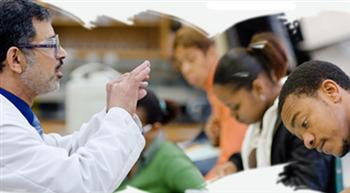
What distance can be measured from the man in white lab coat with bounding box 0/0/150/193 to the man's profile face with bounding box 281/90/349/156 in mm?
206

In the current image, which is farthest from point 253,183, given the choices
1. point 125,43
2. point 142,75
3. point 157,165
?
point 125,43

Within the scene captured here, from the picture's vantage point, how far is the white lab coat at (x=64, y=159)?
0.82 meters

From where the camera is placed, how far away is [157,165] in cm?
123

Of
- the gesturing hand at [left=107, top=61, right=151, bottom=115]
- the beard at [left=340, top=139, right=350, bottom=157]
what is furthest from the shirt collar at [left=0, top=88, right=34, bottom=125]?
the beard at [left=340, top=139, right=350, bottom=157]

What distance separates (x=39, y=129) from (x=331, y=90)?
0.39 metres

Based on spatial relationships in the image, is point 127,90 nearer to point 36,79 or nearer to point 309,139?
point 36,79

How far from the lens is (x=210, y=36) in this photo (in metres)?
1.16

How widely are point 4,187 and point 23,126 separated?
8 centimetres

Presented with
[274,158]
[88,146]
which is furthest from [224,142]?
[88,146]

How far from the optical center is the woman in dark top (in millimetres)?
1075

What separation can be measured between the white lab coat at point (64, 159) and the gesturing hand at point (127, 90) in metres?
0.02

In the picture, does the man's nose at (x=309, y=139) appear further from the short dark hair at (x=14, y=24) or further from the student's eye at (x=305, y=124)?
the short dark hair at (x=14, y=24)

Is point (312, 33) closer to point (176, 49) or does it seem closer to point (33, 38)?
point (176, 49)

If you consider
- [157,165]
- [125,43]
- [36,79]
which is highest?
[36,79]
